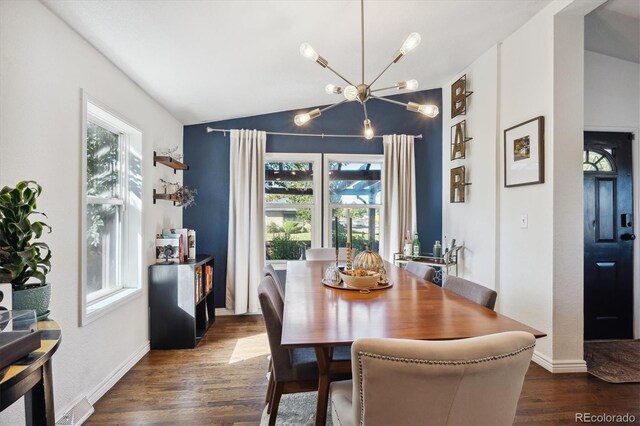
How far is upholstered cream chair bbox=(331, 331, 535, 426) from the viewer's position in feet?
2.87

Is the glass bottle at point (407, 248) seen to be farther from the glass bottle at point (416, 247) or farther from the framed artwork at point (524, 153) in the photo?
the framed artwork at point (524, 153)

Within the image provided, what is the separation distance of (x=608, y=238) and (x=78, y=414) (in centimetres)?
435

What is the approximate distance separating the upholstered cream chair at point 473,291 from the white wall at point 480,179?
139 centimetres

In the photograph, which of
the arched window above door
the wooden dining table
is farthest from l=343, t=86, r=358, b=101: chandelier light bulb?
the arched window above door

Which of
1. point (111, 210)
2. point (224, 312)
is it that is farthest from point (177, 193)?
point (224, 312)

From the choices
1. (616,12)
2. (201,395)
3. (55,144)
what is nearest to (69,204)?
(55,144)

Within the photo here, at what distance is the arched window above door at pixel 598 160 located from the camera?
9.85ft

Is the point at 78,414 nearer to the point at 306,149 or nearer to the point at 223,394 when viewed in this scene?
the point at 223,394

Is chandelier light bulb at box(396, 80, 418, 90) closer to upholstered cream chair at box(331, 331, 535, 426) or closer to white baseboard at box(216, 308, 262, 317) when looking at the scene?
upholstered cream chair at box(331, 331, 535, 426)

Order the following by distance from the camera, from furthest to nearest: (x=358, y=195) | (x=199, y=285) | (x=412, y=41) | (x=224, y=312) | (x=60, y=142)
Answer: (x=358, y=195)
(x=224, y=312)
(x=199, y=285)
(x=60, y=142)
(x=412, y=41)

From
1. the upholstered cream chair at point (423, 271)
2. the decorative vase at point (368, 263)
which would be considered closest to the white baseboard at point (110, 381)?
the decorative vase at point (368, 263)

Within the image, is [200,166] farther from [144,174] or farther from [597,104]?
[597,104]

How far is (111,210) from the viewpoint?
8.43ft

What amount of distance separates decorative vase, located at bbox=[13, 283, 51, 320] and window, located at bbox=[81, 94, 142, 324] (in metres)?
0.89
